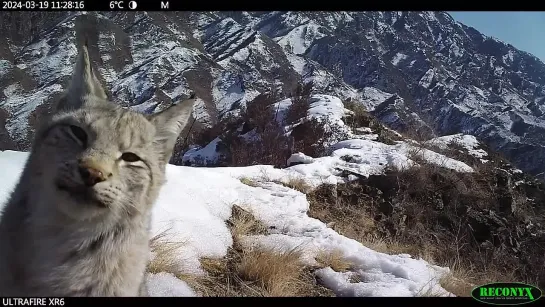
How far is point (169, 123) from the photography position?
6.13 feet

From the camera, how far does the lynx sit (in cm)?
148

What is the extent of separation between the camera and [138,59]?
5094 mm

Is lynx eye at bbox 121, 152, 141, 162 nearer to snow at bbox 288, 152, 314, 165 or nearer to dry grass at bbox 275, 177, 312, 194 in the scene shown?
dry grass at bbox 275, 177, 312, 194

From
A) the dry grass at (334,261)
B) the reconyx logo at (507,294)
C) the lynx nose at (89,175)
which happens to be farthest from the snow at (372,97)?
the lynx nose at (89,175)

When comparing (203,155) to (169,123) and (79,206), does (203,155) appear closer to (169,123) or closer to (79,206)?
(169,123)

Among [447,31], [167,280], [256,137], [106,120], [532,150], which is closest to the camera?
[106,120]

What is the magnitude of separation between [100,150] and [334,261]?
2.07 meters

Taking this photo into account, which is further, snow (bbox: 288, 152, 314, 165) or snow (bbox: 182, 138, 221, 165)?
snow (bbox: 182, 138, 221, 165)

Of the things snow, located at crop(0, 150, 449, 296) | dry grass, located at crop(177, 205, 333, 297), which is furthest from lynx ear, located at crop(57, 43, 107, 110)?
dry grass, located at crop(177, 205, 333, 297)

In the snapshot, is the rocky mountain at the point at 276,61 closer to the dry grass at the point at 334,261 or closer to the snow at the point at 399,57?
the snow at the point at 399,57

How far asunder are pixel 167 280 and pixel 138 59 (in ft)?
11.0

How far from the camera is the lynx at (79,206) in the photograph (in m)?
1.48

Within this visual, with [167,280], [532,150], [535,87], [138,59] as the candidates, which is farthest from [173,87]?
[532,150]

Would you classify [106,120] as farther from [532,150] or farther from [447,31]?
[532,150]
